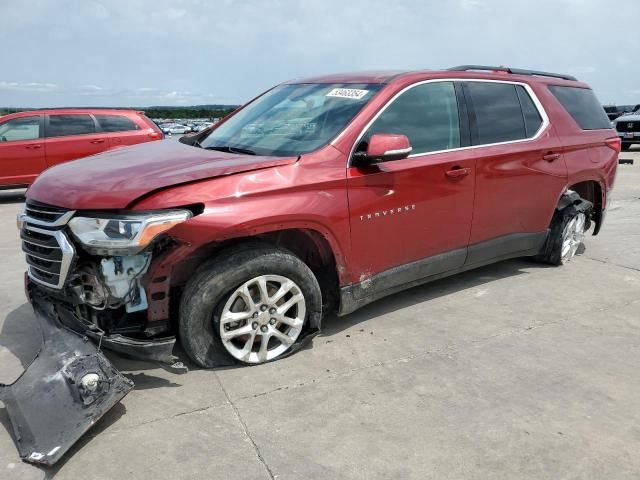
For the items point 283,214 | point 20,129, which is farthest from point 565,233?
point 20,129

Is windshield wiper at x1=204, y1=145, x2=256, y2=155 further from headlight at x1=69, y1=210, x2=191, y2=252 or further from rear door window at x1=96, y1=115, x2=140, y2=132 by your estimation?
rear door window at x1=96, y1=115, x2=140, y2=132

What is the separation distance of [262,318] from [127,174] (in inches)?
44.4

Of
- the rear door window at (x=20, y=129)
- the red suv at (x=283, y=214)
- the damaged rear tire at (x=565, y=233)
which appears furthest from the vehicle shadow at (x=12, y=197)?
the damaged rear tire at (x=565, y=233)

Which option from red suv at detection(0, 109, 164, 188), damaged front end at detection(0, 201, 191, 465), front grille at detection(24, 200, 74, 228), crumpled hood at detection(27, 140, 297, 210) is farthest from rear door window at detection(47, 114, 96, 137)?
damaged front end at detection(0, 201, 191, 465)

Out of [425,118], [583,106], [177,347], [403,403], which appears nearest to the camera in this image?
[403,403]

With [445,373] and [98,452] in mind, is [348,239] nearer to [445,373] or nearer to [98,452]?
[445,373]

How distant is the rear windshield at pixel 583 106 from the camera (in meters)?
5.14

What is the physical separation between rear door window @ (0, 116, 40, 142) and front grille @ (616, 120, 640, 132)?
17256 millimetres

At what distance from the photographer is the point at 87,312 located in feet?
10.3

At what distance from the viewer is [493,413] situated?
2906mm

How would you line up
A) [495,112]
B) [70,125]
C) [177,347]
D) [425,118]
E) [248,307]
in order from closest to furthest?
[248,307]
[177,347]
[425,118]
[495,112]
[70,125]

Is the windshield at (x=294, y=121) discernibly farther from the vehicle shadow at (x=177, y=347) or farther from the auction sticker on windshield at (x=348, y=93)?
the vehicle shadow at (x=177, y=347)

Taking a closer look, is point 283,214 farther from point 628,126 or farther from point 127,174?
point 628,126

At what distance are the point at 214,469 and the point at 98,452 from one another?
57cm
